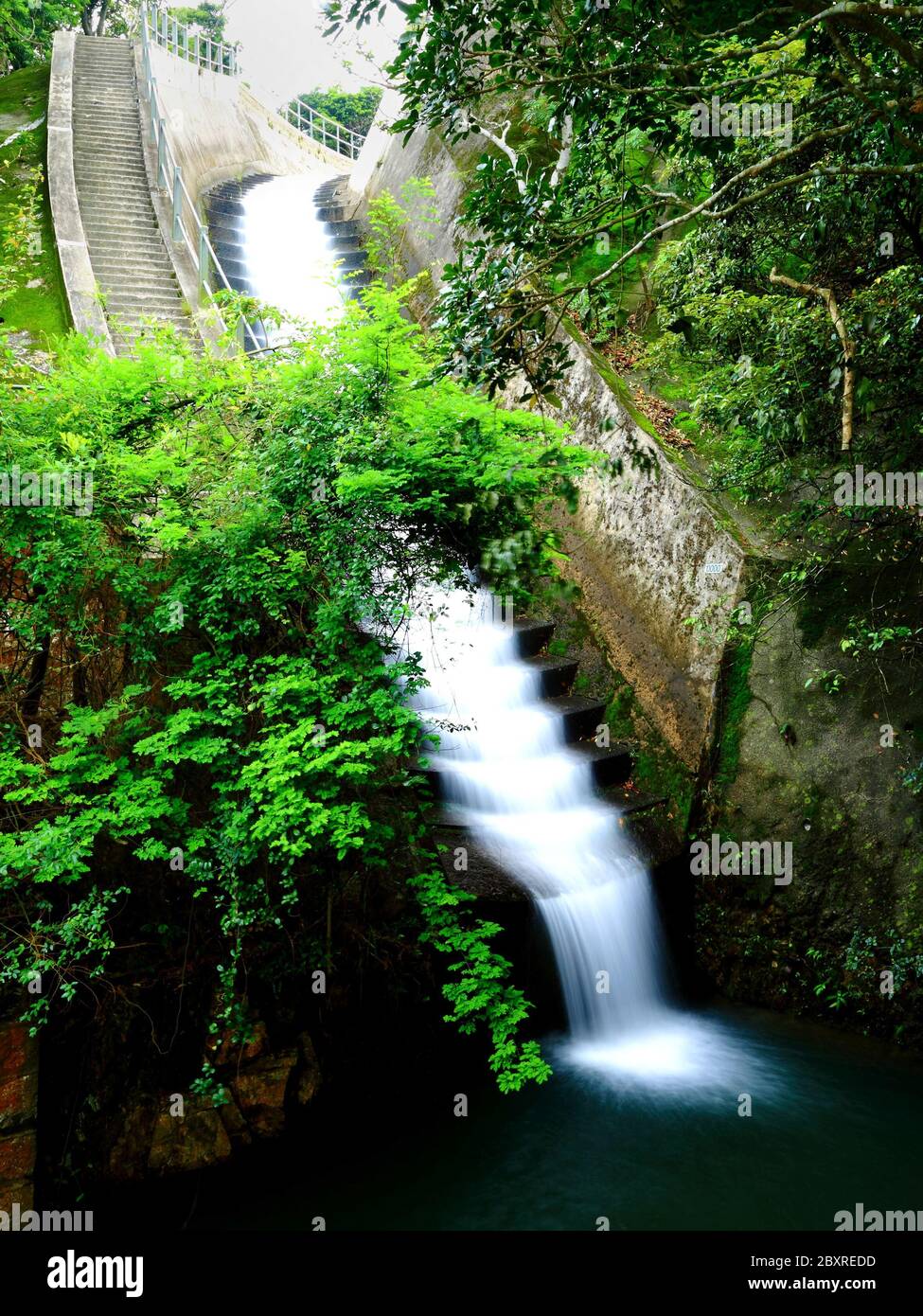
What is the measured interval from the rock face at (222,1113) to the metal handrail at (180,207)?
9.87m

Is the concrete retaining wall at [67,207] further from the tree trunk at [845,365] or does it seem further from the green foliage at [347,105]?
the green foliage at [347,105]

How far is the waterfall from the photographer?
7.73 meters

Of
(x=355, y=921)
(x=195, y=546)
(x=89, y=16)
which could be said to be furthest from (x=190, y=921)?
(x=89, y=16)

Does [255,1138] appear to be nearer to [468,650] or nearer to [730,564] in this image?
[468,650]

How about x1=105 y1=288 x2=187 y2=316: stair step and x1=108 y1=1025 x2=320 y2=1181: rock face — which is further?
x1=105 y1=288 x2=187 y2=316: stair step

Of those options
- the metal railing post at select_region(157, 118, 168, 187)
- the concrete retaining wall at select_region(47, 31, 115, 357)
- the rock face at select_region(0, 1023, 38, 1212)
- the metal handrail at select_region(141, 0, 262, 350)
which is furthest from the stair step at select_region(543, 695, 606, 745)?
the metal railing post at select_region(157, 118, 168, 187)

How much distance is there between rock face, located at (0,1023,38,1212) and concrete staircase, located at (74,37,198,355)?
27.8 feet

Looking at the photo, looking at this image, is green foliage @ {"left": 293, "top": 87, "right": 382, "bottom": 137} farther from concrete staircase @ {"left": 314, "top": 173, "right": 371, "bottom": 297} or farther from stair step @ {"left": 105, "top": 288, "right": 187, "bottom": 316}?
stair step @ {"left": 105, "top": 288, "right": 187, "bottom": 316}

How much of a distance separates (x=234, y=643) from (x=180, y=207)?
12566 mm

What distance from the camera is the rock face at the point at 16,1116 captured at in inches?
209

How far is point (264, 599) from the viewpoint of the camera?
5.69 m

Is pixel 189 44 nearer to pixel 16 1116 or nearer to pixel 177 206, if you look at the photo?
pixel 177 206

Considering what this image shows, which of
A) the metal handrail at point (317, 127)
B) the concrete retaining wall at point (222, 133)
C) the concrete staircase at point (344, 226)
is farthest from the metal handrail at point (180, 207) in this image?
the metal handrail at point (317, 127)

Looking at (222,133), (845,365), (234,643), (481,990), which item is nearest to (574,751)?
(481,990)
